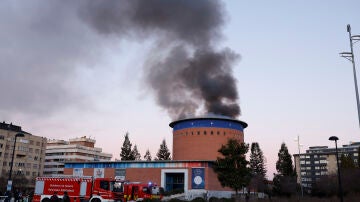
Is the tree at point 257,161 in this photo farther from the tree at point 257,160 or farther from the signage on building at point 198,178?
the signage on building at point 198,178

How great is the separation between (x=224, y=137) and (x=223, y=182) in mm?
22888

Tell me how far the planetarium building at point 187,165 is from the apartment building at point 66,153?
6248 centimetres

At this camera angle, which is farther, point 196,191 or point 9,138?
point 9,138

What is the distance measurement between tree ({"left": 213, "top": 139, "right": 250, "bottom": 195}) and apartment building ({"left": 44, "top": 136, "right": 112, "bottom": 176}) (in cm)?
8696

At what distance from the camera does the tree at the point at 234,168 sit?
44656 mm

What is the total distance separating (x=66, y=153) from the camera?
12744cm

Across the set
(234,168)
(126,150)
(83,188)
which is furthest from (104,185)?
(126,150)

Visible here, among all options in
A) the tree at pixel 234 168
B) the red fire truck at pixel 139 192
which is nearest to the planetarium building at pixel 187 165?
the tree at pixel 234 168

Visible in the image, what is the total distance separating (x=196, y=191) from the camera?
54.1 metres

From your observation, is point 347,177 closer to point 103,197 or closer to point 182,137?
point 182,137

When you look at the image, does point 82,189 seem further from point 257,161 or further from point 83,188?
point 257,161

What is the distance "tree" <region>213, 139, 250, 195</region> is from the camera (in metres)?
Result: 44.7

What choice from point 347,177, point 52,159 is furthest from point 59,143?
point 347,177

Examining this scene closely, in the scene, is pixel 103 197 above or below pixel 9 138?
below
